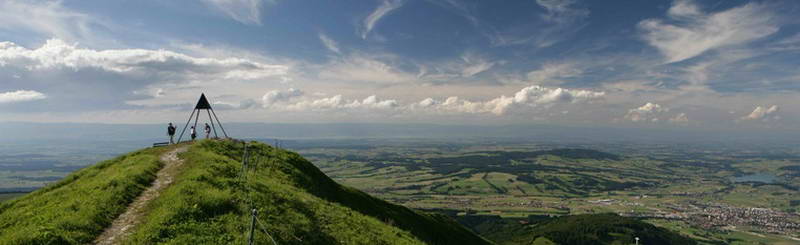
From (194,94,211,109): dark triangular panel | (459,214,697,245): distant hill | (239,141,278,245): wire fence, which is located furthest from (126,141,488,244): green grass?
(459,214,697,245): distant hill

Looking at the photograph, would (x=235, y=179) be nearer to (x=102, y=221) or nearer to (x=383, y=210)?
(x=102, y=221)

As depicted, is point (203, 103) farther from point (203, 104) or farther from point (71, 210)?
point (71, 210)

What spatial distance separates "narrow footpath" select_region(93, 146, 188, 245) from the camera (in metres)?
18.0

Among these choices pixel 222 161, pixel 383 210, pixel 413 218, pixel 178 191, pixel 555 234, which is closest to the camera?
pixel 178 191

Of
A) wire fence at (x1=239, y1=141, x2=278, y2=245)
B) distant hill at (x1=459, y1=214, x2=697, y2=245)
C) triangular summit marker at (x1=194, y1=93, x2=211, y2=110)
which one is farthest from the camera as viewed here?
distant hill at (x1=459, y1=214, x2=697, y2=245)

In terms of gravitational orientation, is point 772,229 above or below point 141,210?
below

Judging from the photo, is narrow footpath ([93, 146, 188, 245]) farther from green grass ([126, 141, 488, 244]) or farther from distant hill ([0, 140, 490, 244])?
green grass ([126, 141, 488, 244])

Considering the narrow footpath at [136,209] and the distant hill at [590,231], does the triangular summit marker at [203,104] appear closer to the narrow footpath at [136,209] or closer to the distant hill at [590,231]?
the narrow footpath at [136,209]

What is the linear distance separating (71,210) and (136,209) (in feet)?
10.2

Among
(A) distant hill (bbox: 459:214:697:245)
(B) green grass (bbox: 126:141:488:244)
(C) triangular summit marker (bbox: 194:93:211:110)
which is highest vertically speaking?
(C) triangular summit marker (bbox: 194:93:211:110)

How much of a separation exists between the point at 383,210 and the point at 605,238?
145214mm

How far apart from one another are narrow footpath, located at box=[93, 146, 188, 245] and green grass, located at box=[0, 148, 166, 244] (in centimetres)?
38

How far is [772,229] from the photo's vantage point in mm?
192125

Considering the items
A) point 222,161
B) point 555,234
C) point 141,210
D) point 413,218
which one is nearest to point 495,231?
point 555,234
